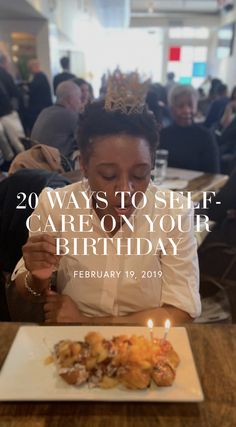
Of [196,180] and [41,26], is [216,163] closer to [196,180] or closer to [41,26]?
[196,180]

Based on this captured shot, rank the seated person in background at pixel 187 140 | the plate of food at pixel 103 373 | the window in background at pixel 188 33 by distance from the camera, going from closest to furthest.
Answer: the plate of food at pixel 103 373 < the seated person in background at pixel 187 140 < the window in background at pixel 188 33

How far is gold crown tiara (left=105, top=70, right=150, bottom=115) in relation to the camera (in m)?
1.08

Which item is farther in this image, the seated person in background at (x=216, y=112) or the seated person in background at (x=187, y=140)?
the seated person in background at (x=216, y=112)

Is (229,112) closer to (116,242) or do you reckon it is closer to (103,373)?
(116,242)

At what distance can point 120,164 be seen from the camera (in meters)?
1.04

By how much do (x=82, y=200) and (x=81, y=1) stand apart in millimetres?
8180

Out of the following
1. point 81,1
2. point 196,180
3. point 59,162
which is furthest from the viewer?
point 81,1

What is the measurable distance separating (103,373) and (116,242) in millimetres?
428

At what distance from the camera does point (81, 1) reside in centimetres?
820

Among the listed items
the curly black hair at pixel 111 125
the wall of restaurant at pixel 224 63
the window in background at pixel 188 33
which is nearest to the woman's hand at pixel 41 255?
the curly black hair at pixel 111 125

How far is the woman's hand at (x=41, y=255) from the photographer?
0.98m

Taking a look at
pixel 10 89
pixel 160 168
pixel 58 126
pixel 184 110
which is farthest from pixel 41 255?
pixel 184 110

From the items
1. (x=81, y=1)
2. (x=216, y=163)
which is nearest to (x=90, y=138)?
(x=216, y=163)

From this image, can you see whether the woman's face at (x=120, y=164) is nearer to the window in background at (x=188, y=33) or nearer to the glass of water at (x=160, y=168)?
the glass of water at (x=160, y=168)
